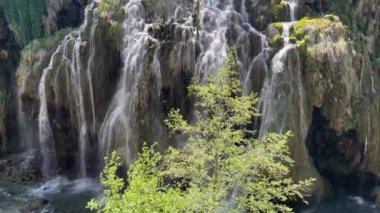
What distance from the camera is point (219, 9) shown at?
27859 millimetres

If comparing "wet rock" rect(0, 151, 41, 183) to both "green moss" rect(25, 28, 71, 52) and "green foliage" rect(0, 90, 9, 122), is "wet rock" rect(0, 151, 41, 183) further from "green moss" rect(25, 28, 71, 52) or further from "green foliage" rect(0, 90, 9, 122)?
"green moss" rect(25, 28, 71, 52)

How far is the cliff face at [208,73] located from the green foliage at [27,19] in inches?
122

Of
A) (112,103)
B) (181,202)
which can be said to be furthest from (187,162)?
(112,103)

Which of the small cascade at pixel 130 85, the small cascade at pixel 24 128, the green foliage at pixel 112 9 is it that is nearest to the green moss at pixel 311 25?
the small cascade at pixel 130 85

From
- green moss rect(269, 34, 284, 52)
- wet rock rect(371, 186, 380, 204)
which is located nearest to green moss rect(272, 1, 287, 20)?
green moss rect(269, 34, 284, 52)

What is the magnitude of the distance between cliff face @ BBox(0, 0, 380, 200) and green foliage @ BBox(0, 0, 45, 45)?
3103 millimetres

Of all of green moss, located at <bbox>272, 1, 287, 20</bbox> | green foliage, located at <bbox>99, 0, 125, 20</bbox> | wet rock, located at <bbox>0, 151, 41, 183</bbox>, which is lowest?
wet rock, located at <bbox>0, 151, 41, 183</bbox>

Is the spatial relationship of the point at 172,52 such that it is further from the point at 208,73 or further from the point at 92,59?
the point at 92,59

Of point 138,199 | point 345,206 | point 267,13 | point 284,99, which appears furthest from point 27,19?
point 138,199

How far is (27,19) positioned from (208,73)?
13.9 meters

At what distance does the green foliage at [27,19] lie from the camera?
33562mm

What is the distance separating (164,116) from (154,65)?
8.49ft

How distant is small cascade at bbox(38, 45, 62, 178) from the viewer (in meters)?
29.7

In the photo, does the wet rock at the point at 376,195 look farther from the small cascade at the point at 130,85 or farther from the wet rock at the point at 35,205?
the wet rock at the point at 35,205
